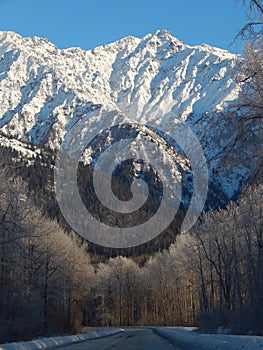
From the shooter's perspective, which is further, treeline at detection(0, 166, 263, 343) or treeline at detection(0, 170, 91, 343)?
treeline at detection(0, 166, 263, 343)

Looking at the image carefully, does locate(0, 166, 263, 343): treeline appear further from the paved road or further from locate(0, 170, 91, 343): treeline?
the paved road

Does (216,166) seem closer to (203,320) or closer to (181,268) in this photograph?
(203,320)

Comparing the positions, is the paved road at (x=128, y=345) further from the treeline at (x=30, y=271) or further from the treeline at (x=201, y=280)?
the treeline at (x=201, y=280)

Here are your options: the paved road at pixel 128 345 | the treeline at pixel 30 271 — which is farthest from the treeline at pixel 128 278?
the paved road at pixel 128 345

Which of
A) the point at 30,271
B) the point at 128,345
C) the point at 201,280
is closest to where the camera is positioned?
the point at 128,345

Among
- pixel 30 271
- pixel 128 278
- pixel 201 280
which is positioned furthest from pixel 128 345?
pixel 128 278

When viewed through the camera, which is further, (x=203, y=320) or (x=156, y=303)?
(x=156, y=303)

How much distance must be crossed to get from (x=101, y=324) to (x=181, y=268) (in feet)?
115

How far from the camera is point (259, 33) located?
1555 centimetres

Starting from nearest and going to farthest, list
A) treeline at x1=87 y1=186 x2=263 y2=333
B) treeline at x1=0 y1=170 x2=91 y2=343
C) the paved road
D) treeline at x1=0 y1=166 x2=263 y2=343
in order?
the paved road
treeline at x1=0 y1=170 x2=91 y2=343
treeline at x1=0 y1=166 x2=263 y2=343
treeline at x1=87 y1=186 x2=263 y2=333

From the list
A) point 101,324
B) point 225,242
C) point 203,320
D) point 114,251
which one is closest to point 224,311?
point 203,320

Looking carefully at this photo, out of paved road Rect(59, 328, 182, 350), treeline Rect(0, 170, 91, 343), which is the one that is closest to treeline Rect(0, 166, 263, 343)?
treeline Rect(0, 170, 91, 343)

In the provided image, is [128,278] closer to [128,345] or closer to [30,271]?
[30,271]

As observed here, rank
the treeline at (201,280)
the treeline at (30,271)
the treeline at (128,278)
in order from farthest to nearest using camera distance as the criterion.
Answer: the treeline at (201,280) → the treeline at (128,278) → the treeline at (30,271)
